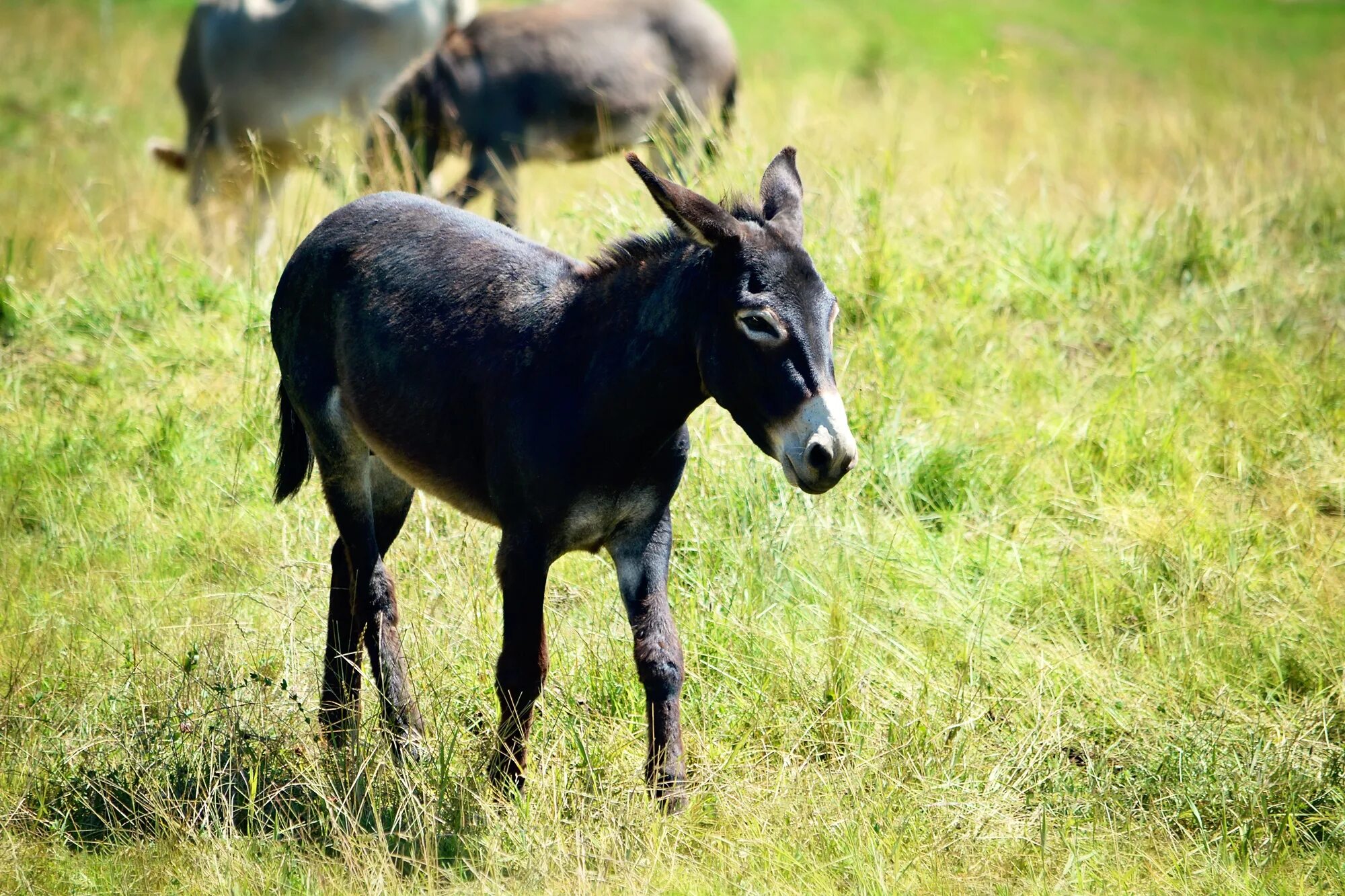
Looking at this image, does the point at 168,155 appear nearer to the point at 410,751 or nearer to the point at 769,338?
the point at 410,751

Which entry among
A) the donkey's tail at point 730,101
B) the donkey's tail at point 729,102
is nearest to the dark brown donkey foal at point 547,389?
the donkey's tail at point 729,102

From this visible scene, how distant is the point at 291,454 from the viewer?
4.80 m

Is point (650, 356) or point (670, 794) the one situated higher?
point (650, 356)

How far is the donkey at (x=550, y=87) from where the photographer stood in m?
8.98

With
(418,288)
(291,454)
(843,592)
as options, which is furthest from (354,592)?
(843,592)

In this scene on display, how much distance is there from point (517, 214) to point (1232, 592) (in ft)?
19.4

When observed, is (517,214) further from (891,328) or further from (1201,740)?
(1201,740)

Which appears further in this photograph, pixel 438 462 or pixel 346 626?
pixel 346 626

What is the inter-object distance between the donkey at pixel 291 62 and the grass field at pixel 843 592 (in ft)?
5.57

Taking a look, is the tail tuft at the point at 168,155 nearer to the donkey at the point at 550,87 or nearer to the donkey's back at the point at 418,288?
the donkey at the point at 550,87

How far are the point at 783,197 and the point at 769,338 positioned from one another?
0.61 meters

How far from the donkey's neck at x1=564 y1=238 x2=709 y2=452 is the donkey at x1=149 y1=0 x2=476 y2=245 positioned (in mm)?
7111

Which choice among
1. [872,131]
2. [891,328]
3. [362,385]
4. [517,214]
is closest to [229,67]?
[517,214]

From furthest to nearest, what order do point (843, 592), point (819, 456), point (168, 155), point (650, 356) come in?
point (168, 155), point (843, 592), point (650, 356), point (819, 456)
